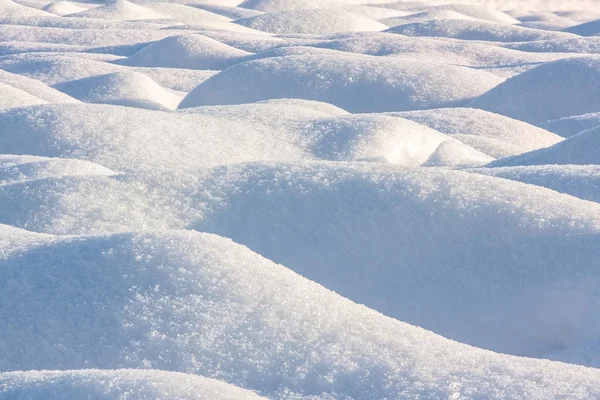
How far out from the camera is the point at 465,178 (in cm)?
303

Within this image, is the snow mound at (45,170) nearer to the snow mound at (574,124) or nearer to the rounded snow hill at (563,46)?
the snow mound at (574,124)

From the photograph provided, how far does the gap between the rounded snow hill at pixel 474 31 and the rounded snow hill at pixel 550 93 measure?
5044 millimetres

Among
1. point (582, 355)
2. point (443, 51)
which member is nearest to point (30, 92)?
point (443, 51)

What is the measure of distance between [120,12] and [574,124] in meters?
10.6

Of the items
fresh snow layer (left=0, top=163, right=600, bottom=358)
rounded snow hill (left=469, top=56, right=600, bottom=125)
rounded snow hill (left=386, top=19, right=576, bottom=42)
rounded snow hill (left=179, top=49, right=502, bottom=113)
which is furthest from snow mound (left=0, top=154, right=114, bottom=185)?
rounded snow hill (left=386, top=19, right=576, bottom=42)

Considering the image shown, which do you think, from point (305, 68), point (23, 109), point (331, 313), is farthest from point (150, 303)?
point (305, 68)

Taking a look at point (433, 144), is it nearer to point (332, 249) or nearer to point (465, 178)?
point (465, 178)

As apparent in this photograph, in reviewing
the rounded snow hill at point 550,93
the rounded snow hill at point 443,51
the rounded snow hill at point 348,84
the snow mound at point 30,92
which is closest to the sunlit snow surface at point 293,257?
the rounded snow hill at point 550,93

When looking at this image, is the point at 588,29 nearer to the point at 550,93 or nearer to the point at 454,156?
the point at 550,93

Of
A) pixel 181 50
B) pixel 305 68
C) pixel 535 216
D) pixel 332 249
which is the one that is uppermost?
pixel 535 216

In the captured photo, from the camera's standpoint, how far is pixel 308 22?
42.8 ft

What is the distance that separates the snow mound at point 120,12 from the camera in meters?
14.5

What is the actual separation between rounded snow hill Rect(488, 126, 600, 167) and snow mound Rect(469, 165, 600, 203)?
0.52 m

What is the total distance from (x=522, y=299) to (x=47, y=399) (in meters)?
1.43
